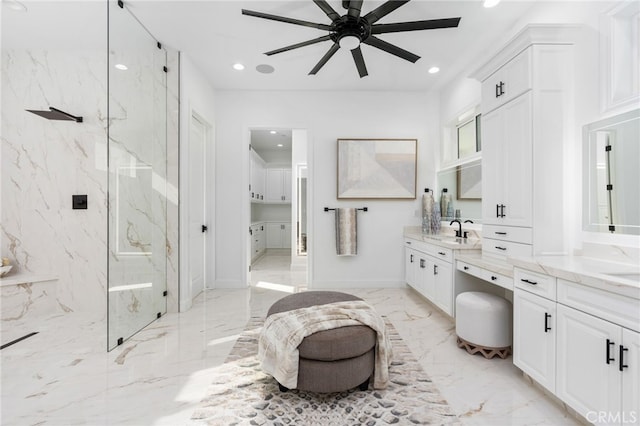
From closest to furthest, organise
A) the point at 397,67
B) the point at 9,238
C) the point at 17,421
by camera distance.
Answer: the point at 17,421, the point at 9,238, the point at 397,67

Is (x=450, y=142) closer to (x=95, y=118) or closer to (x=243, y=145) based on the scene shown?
(x=243, y=145)

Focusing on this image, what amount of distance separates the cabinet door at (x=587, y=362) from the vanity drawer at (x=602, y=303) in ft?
0.11

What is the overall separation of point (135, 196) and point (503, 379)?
11.0ft

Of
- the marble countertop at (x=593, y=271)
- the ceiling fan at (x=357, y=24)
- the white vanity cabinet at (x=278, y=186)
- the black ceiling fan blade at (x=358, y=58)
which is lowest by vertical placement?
the marble countertop at (x=593, y=271)

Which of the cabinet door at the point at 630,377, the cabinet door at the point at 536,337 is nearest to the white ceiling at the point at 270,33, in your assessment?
the cabinet door at the point at 536,337

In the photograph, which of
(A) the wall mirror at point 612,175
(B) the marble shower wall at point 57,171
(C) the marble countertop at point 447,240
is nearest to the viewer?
(A) the wall mirror at point 612,175

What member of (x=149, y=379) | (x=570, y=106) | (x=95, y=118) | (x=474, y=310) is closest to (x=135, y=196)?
(x=95, y=118)

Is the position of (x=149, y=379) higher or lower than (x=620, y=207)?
lower

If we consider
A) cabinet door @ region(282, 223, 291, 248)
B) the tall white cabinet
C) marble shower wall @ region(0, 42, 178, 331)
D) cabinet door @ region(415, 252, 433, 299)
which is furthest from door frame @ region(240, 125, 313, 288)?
cabinet door @ region(282, 223, 291, 248)

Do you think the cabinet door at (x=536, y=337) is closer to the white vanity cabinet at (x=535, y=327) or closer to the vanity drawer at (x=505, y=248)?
the white vanity cabinet at (x=535, y=327)

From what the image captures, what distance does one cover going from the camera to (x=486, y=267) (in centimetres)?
213

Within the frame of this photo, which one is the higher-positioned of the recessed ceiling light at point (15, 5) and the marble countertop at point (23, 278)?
the recessed ceiling light at point (15, 5)

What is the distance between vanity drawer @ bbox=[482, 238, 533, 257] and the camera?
197 centimetres

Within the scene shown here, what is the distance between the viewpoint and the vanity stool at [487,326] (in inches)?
81.4
